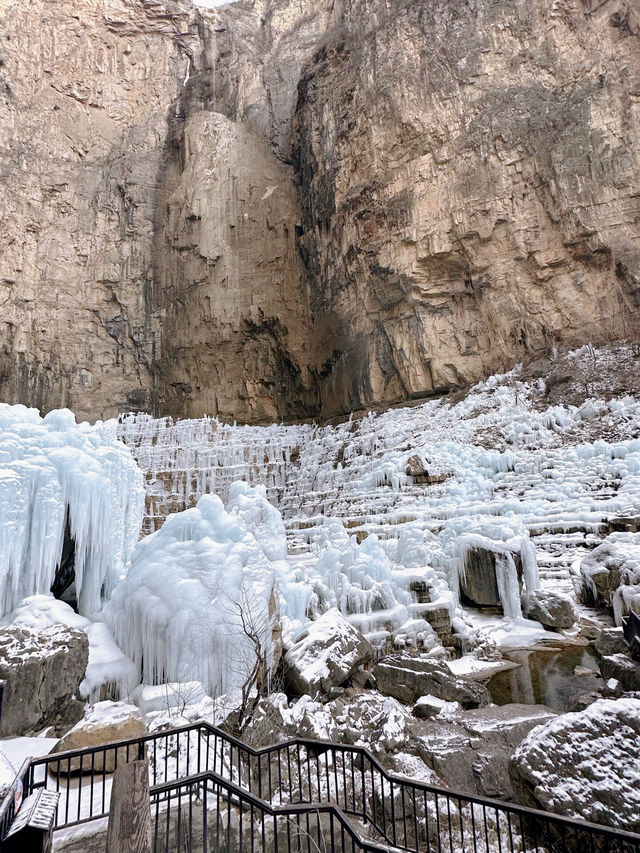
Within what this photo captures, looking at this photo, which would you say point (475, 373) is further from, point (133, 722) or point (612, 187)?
point (133, 722)

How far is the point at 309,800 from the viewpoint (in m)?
5.31

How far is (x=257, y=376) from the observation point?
123 ft

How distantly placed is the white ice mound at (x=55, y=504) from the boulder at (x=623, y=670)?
9.74 metres

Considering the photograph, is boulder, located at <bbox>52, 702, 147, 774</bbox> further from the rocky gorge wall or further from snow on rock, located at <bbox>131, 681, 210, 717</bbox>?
the rocky gorge wall

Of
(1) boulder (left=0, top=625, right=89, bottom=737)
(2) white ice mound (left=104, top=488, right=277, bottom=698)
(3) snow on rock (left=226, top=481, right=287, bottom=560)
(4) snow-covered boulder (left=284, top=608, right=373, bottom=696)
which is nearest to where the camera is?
(1) boulder (left=0, top=625, right=89, bottom=737)

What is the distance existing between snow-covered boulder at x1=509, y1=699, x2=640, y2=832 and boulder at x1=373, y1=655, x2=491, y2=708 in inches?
132

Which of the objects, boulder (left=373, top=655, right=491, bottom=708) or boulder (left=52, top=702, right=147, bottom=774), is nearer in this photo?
boulder (left=52, top=702, right=147, bottom=774)

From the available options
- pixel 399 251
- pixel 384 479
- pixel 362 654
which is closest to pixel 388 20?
pixel 399 251

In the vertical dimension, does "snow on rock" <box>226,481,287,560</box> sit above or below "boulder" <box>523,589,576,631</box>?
above

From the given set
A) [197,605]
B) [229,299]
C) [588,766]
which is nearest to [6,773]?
[197,605]

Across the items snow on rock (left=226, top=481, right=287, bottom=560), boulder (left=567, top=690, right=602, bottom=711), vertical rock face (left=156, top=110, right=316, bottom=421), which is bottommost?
boulder (left=567, top=690, right=602, bottom=711)

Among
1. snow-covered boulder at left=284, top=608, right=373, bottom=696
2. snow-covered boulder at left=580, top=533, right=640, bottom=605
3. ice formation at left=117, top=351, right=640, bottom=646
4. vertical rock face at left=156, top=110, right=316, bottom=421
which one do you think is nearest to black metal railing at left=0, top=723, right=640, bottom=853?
snow-covered boulder at left=284, top=608, right=373, bottom=696

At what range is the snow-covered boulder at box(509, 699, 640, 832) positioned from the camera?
4508 mm

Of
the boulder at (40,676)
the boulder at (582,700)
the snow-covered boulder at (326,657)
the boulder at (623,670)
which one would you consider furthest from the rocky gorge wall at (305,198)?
the boulder at (40,676)
